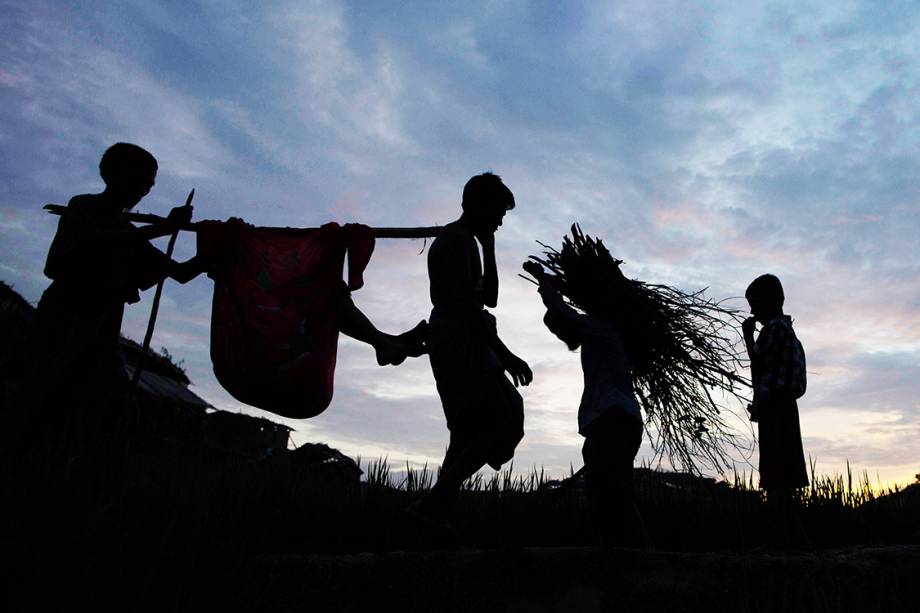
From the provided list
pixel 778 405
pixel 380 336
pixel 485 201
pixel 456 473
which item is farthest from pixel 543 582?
pixel 778 405

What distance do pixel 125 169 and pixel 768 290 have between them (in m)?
3.73

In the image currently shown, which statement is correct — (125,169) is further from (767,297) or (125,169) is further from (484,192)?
(767,297)

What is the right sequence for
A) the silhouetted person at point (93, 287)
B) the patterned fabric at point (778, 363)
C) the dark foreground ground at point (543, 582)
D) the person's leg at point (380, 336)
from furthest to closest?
the patterned fabric at point (778, 363), the person's leg at point (380, 336), the silhouetted person at point (93, 287), the dark foreground ground at point (543, 582)

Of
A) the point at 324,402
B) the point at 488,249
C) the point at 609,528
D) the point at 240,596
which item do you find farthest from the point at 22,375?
the point at 609,528

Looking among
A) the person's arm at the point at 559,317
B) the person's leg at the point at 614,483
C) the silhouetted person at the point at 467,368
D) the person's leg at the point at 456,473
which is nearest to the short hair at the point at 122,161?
the silhouetted person at the point at 467,368

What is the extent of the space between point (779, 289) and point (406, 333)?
2.37 m

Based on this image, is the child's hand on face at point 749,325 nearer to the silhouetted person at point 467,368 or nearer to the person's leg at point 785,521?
the person's leg at point 785,521

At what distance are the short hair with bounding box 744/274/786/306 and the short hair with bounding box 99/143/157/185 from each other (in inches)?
142

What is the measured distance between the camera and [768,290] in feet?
15.4

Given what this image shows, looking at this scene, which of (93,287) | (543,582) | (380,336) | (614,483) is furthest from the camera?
(380,336)

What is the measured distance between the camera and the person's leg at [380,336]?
4117 millimetres

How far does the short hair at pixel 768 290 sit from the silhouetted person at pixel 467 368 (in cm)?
184

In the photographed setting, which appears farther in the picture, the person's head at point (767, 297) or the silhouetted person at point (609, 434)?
the person's head at point (767, 297)

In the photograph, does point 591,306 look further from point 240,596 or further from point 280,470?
point 240,596
